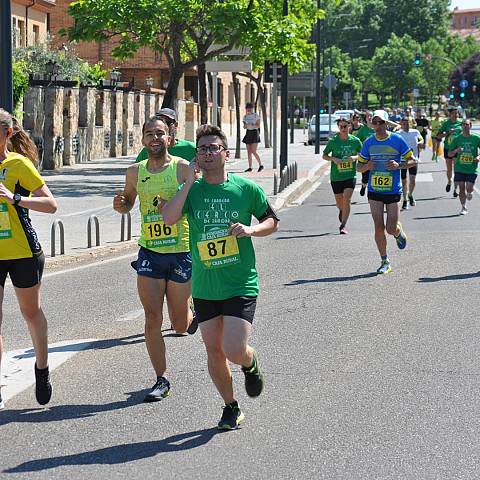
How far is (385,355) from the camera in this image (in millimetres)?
9398

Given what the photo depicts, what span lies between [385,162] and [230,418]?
327 inches

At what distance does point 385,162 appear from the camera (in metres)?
15.0

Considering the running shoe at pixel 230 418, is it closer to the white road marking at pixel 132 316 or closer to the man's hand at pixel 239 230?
the man's hand at pixel 239 230

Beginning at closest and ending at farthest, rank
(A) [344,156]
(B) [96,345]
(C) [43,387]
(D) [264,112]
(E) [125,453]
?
1. (E) [125,453]
2. (C) [43,387]
3. (B) [96,345]
4. (A) [344,156]
5. (D) [264,112]

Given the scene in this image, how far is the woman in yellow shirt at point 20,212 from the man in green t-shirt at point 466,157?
16330mm

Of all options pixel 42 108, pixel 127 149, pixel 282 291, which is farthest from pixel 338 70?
pixel 282 291

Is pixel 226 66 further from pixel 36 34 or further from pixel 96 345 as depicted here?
pixel 36 34

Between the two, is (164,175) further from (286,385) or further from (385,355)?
(385,355)

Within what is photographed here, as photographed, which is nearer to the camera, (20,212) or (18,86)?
(20,212)

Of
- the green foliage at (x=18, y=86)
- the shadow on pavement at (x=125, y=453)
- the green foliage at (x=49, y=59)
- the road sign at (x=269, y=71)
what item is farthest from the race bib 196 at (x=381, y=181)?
the green foliage at (x=49, y=59)

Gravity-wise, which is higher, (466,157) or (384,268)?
(466,157)

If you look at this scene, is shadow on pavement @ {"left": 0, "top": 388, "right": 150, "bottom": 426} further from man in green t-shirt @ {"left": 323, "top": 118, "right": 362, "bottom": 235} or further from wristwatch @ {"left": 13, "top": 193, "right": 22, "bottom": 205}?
man in green t-shirt @ {"left": 323, "top": 118, "right": 362, "bottom": 235}

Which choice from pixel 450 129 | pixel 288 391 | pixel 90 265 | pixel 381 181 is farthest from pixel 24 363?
pixel 450 129

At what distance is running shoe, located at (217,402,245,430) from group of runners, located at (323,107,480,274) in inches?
299
